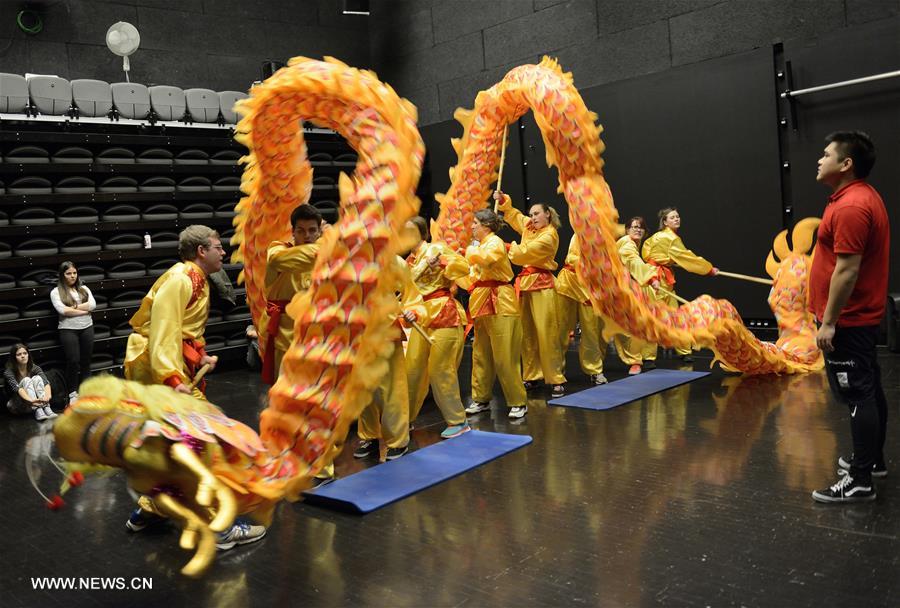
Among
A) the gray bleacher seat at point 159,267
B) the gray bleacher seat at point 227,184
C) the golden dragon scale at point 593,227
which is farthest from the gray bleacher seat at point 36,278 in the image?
the golden dragon scale at point 593,227

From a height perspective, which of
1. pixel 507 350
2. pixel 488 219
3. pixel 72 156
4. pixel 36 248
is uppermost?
pixel 72 156

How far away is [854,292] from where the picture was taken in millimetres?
3004

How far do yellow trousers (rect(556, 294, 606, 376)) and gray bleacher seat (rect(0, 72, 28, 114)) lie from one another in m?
5.49

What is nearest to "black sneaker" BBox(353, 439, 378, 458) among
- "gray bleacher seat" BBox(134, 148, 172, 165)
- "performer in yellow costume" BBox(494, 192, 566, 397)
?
"performer in yellow costume" BBox(494, 192, 566, 397)

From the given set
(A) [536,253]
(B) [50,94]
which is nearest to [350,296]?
(A) [536,253]

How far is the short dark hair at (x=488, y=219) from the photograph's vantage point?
5.27m

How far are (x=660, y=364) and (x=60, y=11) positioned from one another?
7.72 meters

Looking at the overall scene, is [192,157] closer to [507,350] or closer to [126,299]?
[126,299]

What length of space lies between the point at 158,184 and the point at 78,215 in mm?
914

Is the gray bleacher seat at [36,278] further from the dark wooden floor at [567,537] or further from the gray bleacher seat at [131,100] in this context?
the dark wooden floor at [567,537]

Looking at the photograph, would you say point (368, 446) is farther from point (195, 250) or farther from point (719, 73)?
point (719, 73)

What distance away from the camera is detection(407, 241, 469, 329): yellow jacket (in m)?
4.68

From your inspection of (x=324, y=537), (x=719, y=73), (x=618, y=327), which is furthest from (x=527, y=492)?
(x=719, y=73)

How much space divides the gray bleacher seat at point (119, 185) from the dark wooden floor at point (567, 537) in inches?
172
